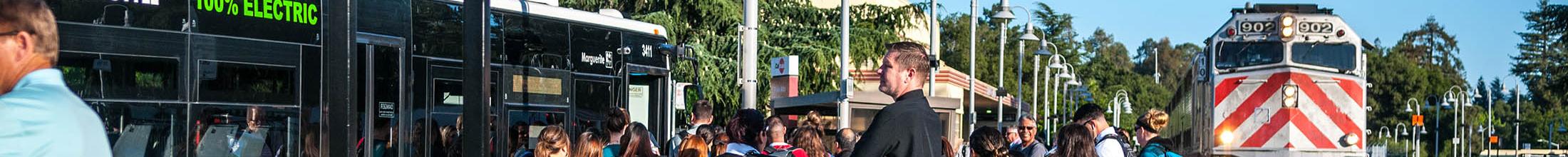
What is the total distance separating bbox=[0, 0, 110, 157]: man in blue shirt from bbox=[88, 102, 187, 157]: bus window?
19.6 feet

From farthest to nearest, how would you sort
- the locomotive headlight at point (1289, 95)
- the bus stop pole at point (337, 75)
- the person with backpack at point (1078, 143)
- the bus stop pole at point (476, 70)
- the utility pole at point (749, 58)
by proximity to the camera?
the utility pole at point (749, 58) → the locomotive headlight at point (1289, 95) → the bus stop pole at point (476, 70) → the bus stop pole at point (337, 75) → the person with backpack at point (1078, 143)

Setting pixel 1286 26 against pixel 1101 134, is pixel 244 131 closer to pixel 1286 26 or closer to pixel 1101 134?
pixel 1101 134

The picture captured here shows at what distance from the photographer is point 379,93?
37.9ft

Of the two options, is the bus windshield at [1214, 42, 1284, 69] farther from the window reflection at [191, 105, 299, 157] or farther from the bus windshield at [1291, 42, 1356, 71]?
the window reflection at [191, 105, 299, 157]

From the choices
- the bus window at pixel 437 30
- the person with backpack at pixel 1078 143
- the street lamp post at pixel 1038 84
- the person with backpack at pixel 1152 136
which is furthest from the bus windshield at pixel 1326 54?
the street lamp post at pixel 1038 84

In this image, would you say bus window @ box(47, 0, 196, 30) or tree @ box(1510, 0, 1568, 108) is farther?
tree @ box(1510, 0, 1568, 108)

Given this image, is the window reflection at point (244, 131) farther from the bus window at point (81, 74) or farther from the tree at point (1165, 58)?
the tree at point (1165, 58)

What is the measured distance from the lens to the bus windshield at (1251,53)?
53.0 ft

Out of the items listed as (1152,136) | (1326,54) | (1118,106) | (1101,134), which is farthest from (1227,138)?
(1118,106)

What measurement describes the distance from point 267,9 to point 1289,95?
9.62m

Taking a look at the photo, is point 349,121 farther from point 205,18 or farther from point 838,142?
point 838,142

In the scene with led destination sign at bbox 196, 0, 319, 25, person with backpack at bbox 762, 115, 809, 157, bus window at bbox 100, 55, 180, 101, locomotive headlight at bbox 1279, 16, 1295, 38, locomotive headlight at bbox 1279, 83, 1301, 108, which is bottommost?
person with backpack at bbox 762, 115, 809, 157

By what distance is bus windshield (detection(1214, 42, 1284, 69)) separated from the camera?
16.2 metres

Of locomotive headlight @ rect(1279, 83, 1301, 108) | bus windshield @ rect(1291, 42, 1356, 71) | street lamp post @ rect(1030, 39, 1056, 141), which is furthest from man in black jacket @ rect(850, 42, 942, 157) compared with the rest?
street lamp post @ rect(1030, 39, 1056, 141)
